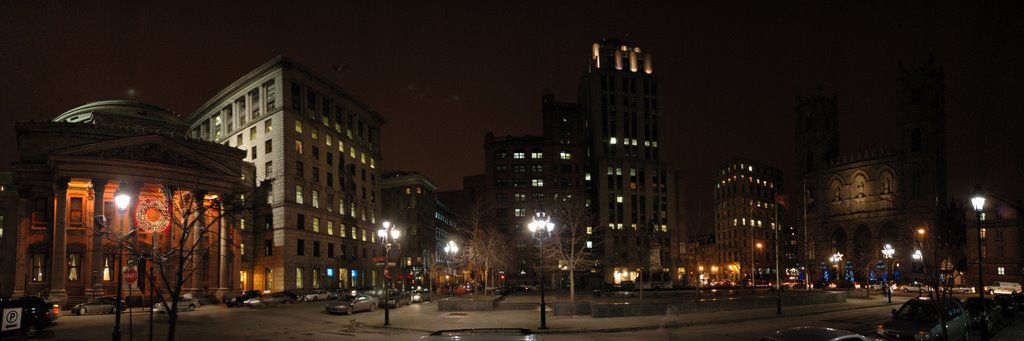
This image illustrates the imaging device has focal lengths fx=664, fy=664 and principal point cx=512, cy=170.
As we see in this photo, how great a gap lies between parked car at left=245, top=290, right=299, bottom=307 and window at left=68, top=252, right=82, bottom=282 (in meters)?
14.4

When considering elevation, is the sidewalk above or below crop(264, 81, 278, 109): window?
below

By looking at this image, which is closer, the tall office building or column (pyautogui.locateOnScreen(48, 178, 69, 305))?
column (pyautogui.locateOnScreen(48, 178, 69, 305))

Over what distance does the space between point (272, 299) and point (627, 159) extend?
92.0 meters

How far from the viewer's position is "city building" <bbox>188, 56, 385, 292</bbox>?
78.1 m

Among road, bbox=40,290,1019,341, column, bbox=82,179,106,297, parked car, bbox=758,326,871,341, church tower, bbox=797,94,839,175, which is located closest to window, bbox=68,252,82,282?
column, bbox=82,179,106,297

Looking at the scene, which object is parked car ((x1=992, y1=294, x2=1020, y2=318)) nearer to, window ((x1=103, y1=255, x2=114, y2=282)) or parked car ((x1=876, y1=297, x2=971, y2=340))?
parked car ((x1=876, y1=297, x2=971, y2=340))

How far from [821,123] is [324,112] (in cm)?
11063

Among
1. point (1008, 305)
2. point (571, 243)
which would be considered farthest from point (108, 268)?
point (1008, 305)

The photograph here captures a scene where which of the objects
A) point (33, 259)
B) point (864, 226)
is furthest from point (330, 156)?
point (864, 226)

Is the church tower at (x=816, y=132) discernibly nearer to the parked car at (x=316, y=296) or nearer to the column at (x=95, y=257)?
the parked car at (x=316, y=296)

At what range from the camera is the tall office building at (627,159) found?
5251 inches

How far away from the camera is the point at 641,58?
14600 cm

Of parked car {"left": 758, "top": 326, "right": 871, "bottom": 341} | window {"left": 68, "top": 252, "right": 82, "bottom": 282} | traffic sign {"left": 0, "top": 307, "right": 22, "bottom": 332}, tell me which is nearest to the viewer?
parked car {"left": 758, "top": 326, "right": 871, "bottom": 341}

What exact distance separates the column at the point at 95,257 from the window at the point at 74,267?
74cm
